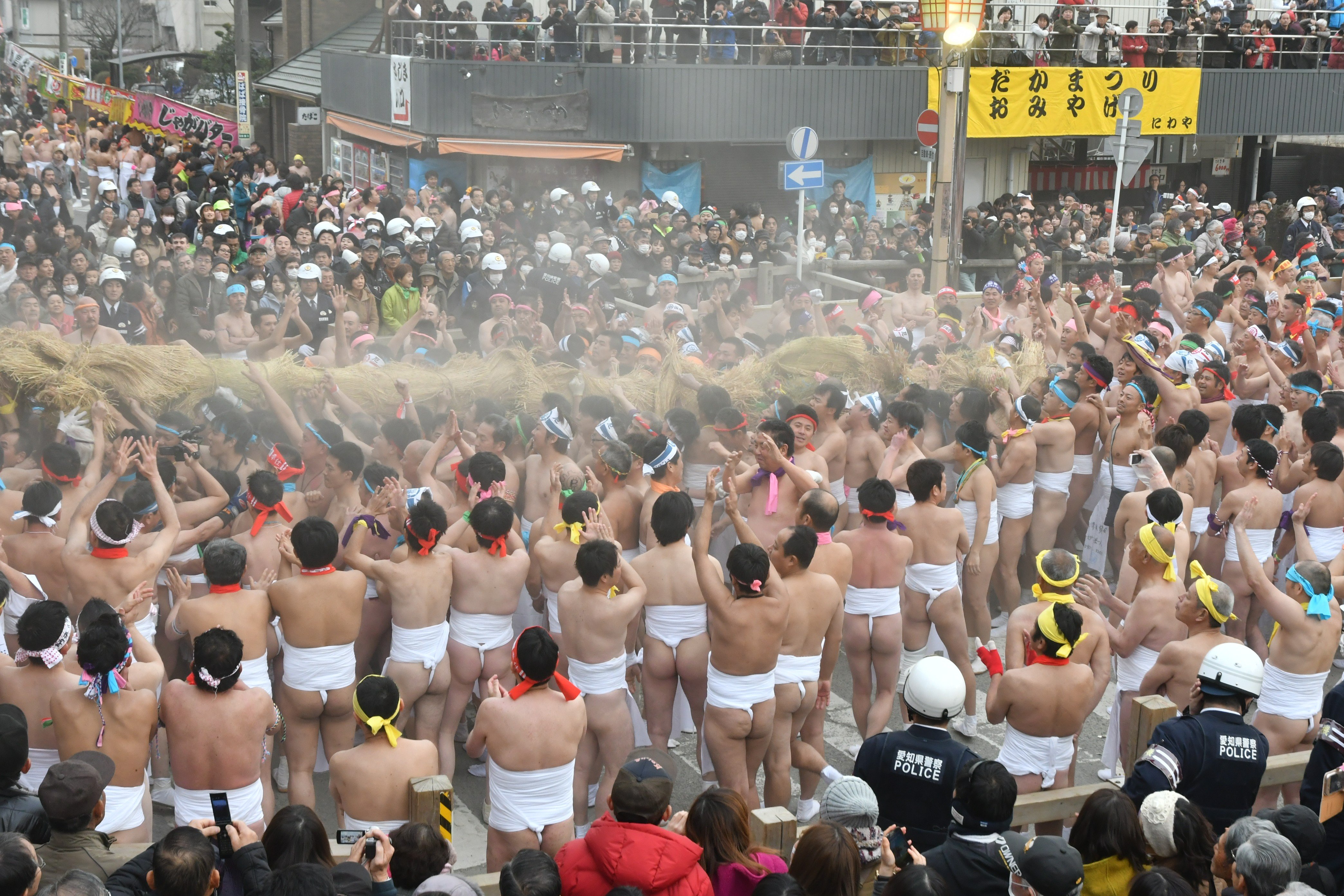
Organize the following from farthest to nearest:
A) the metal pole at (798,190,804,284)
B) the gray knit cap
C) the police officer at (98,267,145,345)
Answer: the metal pole at (798,190,804,284) → the police officer at (98,267,145,345) → the gray knit cap

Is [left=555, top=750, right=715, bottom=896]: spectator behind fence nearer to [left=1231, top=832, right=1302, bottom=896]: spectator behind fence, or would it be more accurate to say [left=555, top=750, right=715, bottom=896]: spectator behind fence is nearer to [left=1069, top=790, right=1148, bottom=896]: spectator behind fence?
[left=1069, top=790, right=1148, bottom=896]: spectator behind fence

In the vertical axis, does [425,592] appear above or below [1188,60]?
below

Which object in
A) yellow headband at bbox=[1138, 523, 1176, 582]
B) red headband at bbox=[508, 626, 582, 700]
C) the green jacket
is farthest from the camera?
the green jacket

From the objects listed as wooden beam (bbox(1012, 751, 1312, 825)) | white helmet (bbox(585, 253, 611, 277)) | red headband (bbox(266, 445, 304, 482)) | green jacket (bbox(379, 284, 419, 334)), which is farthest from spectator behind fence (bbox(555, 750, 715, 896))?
white helmet (bbox(585, 253, 611, 277))

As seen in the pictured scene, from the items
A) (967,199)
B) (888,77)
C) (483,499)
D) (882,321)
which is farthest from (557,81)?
(483,499)

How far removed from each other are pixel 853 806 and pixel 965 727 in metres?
3.27

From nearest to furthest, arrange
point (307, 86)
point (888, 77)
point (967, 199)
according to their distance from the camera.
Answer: point (888, 77), point (967, 199), point (307, 86)

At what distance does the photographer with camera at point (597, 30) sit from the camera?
19969 millimetres

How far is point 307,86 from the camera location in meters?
28.3

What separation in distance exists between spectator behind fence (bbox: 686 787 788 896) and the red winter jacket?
73mm

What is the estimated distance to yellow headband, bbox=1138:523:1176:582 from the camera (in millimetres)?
5914

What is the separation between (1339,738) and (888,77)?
62.9ft

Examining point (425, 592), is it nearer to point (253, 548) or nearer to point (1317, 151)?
point (253, 548)

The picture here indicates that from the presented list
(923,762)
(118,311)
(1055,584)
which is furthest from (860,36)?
(923,762)
